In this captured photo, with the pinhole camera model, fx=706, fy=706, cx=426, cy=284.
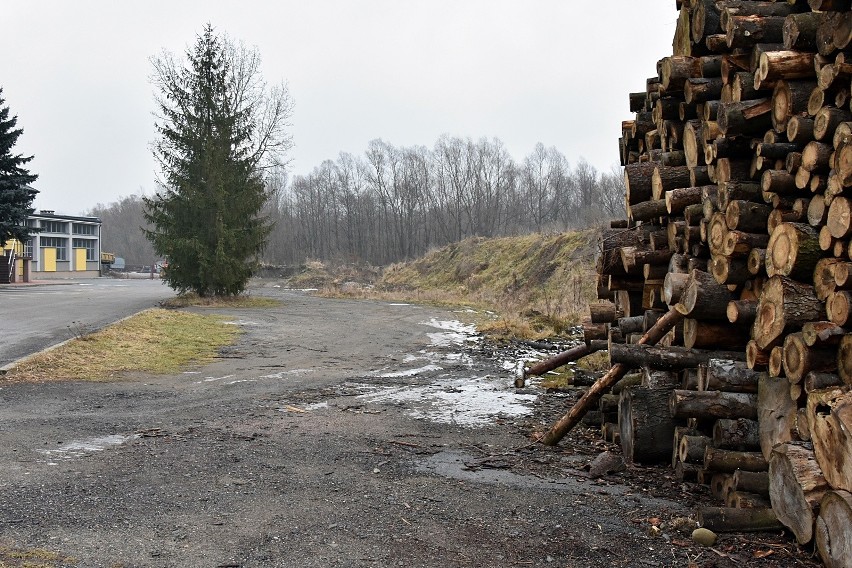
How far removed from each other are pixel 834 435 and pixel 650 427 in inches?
82.7

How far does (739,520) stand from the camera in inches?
168

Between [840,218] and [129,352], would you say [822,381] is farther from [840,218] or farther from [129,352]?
[129,352]

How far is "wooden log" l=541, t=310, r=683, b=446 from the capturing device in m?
6.06

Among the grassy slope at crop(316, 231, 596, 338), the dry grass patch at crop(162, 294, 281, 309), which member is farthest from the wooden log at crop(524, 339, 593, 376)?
the dry grass patch at crop(162, 294, 281, 309)

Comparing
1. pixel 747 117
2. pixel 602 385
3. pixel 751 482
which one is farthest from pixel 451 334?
pixel 751 482

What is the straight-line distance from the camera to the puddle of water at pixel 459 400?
8.23 m

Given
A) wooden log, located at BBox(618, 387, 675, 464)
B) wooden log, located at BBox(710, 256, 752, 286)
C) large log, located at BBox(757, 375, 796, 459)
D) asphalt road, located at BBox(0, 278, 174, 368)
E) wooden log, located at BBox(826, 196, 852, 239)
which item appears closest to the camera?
wooden log, located at BBox(826, 196, 852, 239)

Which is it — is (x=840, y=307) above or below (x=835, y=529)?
above

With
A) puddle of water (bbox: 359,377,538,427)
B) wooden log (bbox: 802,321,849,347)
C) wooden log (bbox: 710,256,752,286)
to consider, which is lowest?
puddle of water (bbox: 359,377,538,427)

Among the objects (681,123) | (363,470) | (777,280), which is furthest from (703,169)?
(363,470)

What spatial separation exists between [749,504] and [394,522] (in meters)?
2.22

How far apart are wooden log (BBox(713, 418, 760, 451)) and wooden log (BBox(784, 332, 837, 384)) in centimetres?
58

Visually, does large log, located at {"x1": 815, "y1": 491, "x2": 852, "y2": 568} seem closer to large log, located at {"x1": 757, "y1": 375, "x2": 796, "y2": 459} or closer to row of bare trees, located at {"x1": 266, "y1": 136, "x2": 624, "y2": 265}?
large log, located at {"x1": 757, "y1": 375, "x2": 796, "y2": 459}

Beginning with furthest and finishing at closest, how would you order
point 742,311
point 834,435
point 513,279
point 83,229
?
point 83,229 < point 513,279 < point 742,311 < point 834,435
